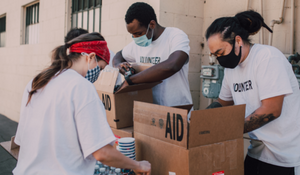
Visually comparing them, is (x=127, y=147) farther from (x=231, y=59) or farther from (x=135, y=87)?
(x=231, y=59)

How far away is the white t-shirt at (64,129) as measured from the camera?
1024 mm

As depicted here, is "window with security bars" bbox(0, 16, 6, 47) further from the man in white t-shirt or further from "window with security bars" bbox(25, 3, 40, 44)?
the man in white t-shirt

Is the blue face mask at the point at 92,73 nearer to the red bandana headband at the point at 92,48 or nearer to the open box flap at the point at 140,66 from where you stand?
the red bandana headband at the point at 92,48

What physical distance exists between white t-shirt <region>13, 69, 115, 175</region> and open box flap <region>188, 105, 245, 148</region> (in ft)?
1.30

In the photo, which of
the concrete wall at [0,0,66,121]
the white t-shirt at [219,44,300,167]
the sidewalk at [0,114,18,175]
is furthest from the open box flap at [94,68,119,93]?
the concrete wall at [0,0,66,121]

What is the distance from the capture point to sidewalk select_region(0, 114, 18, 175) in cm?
382

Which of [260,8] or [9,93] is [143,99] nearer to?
[260,8]

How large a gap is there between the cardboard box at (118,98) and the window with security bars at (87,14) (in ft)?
8.91

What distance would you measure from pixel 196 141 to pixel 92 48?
28.1 inches

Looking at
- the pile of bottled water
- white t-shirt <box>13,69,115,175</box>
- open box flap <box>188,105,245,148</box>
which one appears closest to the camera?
white t-shirt <box>13,69,115,175</box>

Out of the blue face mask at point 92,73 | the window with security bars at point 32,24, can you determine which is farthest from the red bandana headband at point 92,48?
the window with security bars at point 32,24

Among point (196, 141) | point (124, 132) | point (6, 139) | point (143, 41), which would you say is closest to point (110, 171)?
point (124, 132)

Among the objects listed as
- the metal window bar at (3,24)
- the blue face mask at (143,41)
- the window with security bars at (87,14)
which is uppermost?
the metal window bar at (3,24)

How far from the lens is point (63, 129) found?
3.40 feet
